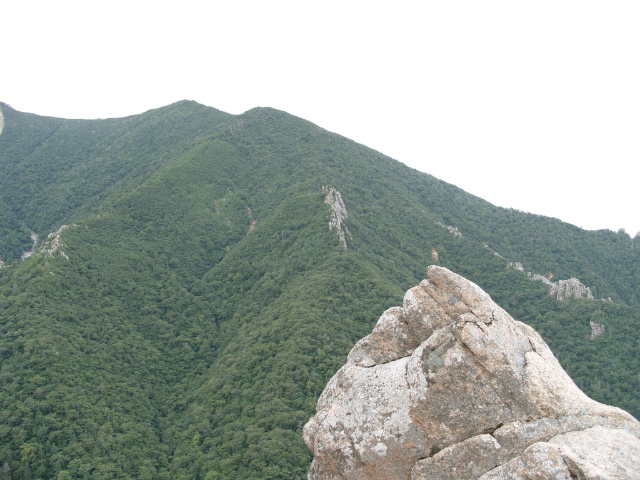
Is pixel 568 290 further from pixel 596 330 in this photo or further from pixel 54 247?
pixel 54 247

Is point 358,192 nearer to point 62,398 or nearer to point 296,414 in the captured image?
point 296,414

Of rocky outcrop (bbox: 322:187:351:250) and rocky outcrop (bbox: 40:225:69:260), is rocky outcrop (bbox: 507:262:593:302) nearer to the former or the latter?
rocky outcrop (bbox: 322:187:351:250)

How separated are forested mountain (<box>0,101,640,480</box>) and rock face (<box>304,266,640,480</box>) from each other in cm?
3352

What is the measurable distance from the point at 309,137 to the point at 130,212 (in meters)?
72.4

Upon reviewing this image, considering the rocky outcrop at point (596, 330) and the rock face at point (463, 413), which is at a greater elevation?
the rocky outcrop at point (596, 330)

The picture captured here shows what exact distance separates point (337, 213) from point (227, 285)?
2821 centimetres

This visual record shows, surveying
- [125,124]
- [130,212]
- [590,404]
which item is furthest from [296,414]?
[125,124]

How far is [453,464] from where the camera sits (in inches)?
576

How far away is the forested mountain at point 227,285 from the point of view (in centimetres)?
5284

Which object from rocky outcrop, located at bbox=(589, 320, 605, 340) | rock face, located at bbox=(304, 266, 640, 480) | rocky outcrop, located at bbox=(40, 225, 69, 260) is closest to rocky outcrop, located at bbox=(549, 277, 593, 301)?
rocky outcrop, located at bbox=(589, 320, 605, 340)

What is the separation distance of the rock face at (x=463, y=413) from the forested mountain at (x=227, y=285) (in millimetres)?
33522

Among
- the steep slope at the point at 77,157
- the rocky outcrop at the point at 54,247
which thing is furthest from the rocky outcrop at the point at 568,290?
the steep slope at the point at 77,157

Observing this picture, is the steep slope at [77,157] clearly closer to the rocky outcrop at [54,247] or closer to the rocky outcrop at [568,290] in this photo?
the rocky outcrop at [54,247]

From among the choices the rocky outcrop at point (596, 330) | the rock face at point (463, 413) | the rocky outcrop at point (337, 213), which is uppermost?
the rocky outcrop at point (337, 213)
